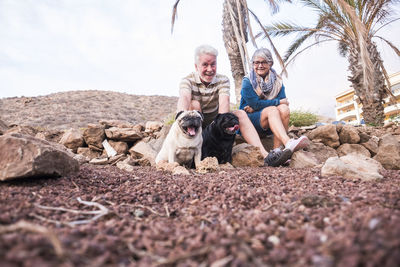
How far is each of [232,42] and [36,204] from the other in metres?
6.70

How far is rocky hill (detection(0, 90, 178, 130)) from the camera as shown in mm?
14156

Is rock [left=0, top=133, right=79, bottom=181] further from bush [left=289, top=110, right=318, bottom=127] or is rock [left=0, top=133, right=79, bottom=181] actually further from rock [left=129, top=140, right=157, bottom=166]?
bush [left=289, top=110, right=318, bottom=127]

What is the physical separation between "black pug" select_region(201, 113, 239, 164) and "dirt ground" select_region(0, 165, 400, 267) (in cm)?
132

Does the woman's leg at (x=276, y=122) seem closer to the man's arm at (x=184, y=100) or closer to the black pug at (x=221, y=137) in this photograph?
the black pug at (x=221, y=137)

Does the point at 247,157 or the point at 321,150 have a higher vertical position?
the point at 247,157

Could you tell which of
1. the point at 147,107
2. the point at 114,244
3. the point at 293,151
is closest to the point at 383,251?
the point at 114,244

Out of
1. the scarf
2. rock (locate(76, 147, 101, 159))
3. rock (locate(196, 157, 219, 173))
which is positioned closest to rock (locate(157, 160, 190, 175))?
rock (locate(196, 157, 219, 173))

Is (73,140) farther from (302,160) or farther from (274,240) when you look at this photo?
(274,240)

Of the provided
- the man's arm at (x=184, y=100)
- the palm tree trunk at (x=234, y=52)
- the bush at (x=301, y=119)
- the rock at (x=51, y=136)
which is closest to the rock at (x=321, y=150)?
the man's arm at (x=184, y=100)

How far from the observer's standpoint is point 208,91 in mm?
3820

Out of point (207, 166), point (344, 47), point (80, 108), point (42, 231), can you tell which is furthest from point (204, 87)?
point (80, 108)

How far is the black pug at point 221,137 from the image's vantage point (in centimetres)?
328

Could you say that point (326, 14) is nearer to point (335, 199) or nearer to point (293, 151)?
point (293, 151)

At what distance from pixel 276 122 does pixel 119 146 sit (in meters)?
3.10
